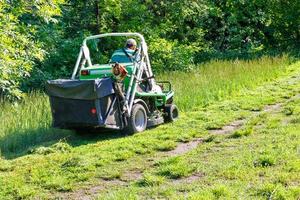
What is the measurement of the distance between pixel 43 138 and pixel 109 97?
1.48 meters

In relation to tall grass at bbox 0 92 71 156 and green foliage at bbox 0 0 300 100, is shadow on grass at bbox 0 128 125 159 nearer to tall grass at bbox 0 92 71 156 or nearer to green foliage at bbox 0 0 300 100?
tall grass at bbox 0 92 71 156

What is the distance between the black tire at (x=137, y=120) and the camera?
9242mm

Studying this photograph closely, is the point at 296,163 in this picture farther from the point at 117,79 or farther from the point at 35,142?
the point at 35,142

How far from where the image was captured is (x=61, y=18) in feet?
58.6

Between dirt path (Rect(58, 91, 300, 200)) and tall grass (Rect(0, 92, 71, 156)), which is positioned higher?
tall grass (Rect(0, 92, 71, 156))

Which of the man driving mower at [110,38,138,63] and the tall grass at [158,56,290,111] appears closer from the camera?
the man driving mower at [110,38,138,63]

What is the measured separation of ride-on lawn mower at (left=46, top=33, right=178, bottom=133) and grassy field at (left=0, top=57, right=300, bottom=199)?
1.03 feet

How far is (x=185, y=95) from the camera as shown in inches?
492

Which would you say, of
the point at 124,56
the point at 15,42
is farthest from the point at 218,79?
the point at 15,42

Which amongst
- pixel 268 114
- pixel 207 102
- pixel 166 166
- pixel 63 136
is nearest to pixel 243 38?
pixel 207 102

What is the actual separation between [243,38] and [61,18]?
31.5 ft

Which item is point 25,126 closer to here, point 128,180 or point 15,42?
point 15,42

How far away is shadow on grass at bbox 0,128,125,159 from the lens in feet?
28.7

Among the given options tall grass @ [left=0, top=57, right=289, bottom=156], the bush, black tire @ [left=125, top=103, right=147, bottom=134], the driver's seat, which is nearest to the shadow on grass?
tall grass @ [left=0, top=57, right=289, bottom=156]
